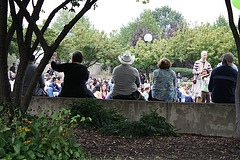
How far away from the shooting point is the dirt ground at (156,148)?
4.34 meters

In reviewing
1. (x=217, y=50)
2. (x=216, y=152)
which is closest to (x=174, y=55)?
(x=217, y=50)

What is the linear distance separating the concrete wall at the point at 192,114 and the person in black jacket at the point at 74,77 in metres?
0.44

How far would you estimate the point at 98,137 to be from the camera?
533 centimetres

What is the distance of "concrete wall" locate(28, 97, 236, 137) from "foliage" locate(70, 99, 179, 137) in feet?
1.66

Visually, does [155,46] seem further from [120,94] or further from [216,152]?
[216,152]

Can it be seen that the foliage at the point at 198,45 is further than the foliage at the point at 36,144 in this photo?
Yes

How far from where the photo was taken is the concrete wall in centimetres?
677

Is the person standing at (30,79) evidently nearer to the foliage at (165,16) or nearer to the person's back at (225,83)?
the person's back at (225,83)

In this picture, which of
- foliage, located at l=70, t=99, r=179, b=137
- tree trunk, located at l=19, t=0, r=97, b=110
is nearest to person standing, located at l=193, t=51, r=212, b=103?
foliage, located at l=70, t=99, r=179, b=137

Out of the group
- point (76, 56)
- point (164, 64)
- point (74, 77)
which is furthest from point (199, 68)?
point (74, 77)

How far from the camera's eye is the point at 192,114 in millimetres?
6887

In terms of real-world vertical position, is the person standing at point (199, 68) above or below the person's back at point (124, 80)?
above

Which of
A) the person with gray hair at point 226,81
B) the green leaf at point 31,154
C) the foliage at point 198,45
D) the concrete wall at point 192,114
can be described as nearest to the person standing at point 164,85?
the concrete wall at point 192,114

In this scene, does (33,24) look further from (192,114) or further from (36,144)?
(192,114)
